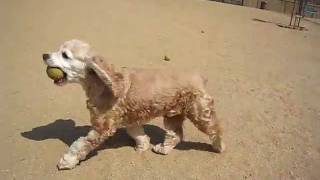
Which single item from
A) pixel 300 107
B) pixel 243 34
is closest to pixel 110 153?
pixel 300 107

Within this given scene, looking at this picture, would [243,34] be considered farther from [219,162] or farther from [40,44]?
[219,162]

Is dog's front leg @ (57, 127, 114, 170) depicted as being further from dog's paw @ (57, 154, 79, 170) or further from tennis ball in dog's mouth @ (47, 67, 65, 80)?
tennis ball in dog's mouth @ (47, 67, 65, 80)

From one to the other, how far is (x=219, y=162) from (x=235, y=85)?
308 cm

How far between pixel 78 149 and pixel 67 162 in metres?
0.18

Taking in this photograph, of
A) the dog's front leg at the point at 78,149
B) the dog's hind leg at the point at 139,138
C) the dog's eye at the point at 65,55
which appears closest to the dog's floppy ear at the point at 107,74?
the dog's eye at the point at 65,55

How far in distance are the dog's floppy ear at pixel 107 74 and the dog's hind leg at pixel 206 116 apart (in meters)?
0.86

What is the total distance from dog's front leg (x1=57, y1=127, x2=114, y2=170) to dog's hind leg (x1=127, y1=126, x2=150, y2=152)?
0.56m

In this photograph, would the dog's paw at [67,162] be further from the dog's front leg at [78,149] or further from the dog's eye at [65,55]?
the dog's eye at [65,55]

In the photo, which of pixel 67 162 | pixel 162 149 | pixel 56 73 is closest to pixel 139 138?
pixel 162 149

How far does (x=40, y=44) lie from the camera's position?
378 inches

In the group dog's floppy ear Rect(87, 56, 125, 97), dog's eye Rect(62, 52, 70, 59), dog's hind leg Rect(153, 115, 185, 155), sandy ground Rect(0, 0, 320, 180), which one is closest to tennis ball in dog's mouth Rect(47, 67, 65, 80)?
dog's eye Rect(62, 52, 70, 59)

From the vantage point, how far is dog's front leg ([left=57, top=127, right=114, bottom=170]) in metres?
4.84

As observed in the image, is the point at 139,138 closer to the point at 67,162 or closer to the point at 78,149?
the point at 78,149

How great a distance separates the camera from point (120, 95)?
484cm
